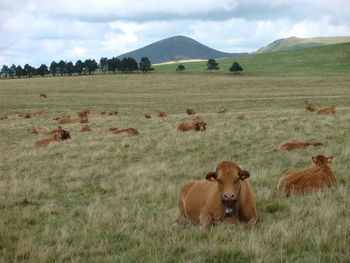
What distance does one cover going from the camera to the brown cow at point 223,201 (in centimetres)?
483

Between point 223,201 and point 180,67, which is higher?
point 180,67

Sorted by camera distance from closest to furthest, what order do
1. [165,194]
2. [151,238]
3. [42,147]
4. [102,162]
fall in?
[151,238]
[165,194]
[102,162]
[42,147]

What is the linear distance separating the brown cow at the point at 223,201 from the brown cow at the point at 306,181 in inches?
62.9

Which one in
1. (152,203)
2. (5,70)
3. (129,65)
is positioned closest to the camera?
(152,203)

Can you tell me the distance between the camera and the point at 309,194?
20.9 ft

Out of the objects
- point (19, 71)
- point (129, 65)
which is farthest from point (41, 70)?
point (129, 65)

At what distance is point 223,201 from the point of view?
480 centimetres

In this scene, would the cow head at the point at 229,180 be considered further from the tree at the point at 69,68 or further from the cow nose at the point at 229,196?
the tree at the point at 69,68

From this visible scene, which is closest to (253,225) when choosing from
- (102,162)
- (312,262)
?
(312,262)

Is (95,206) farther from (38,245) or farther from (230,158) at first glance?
(230,158)

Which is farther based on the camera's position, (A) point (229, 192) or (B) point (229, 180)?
(B) point (229, 180)

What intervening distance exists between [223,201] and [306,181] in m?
2.70

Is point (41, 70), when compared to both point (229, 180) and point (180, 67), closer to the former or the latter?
point (180, 67)

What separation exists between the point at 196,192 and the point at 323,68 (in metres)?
95.9
